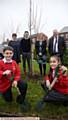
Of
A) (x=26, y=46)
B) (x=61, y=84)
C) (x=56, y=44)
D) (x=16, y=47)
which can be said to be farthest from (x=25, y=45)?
(x=61, y=84)

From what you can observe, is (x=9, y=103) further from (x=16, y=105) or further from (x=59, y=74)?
(x=59, y=74)

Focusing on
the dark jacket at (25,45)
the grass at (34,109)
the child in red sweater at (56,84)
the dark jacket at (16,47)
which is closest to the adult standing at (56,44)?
the dark jacket at (25,45)

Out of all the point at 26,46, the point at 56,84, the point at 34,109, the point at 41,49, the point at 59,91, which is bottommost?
the point at 34,109

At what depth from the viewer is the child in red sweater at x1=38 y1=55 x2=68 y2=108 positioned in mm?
7484

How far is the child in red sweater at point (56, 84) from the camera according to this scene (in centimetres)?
748

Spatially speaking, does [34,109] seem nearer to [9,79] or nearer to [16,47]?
[9,79]

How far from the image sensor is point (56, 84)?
7.73 metres

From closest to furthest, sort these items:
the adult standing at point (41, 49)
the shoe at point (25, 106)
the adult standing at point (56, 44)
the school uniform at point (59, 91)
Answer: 1. the school uniform at point (59, 91)
2. the shoe at point (25, 106)
3. the adult standing at point (56, 44)
4. the adult standing at point (41, 49)

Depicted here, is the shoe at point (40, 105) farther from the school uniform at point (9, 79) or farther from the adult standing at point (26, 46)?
the adult standing at point (26, 46)

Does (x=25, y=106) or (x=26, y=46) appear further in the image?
(x=26, y=46)

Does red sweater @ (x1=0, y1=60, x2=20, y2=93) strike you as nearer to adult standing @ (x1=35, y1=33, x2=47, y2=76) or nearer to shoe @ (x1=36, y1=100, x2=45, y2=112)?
shoe @ (x1=36, y1=100, x2=45, y2=112)

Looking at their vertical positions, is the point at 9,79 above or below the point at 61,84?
above

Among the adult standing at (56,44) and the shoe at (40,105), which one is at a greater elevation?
the adult standing at (56,44)

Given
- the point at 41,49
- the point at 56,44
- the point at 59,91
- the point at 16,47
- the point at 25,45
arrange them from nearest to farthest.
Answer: the point at 59,91
the point at 56,44
the point at 41,49
the point at 25,45
the point at 16,47
